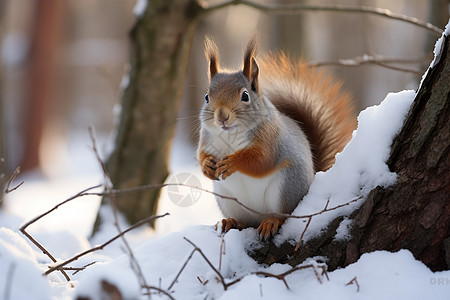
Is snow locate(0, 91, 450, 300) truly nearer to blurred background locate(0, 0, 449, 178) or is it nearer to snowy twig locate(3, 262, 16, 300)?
snowy twig locate(3, 262, 16, 300)

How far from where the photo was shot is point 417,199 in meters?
1.25

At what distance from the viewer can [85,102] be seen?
20875 mm

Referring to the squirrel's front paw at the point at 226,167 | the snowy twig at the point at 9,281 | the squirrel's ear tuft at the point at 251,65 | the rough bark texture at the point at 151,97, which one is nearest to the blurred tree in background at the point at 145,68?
the rough bark texture at the point at 151,97

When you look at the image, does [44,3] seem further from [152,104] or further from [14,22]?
[14,22]

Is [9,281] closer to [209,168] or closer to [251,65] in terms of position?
[209,168]

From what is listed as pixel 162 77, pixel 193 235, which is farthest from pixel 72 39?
pixel 193 235

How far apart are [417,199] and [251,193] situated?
583 millimetres

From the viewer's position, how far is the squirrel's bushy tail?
78.3 inches

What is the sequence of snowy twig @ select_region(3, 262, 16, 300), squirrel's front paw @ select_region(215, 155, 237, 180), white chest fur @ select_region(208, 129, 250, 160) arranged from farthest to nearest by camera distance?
white chest fur @ select_region(208, 129, 250, 160), squirrel's front paw @ select_region(215, 155, 237, 180), snowy twig @ select_region(3, 262, 16, 300)

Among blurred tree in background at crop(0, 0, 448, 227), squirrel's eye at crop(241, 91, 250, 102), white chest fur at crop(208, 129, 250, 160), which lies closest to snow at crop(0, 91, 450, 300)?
white chest fur at crop(208, 129, 250, 160)

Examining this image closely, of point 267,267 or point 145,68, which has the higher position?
point 145,68

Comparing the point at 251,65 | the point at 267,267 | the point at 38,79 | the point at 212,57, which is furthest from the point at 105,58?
the point at 267,267

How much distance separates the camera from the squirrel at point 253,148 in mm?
1636

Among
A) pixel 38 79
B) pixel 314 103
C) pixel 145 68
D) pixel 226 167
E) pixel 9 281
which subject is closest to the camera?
pixel 9 281
